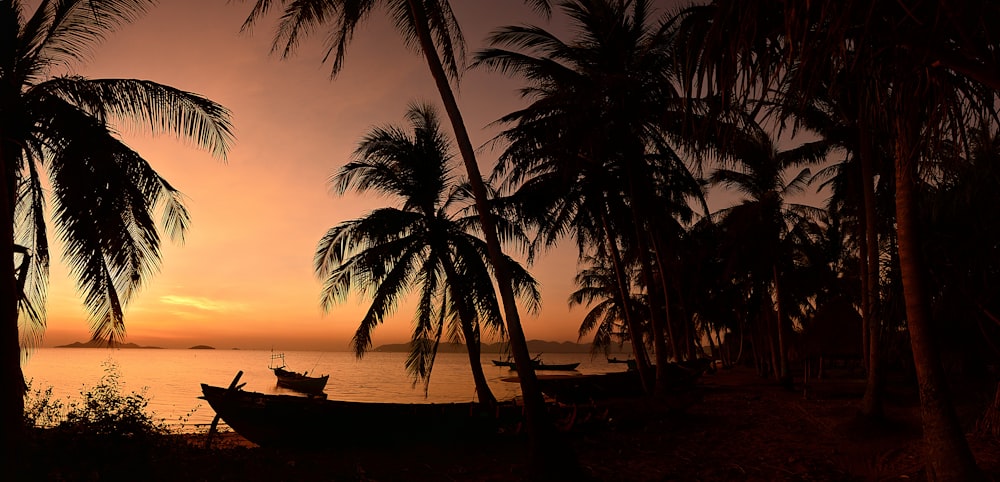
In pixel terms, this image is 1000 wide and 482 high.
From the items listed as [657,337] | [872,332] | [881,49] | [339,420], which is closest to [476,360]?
[339,420]

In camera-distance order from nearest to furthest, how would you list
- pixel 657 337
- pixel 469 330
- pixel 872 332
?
1. pixel 872 332
2. pixel 657 337
3. pixel 469 330

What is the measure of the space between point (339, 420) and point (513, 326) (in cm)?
527

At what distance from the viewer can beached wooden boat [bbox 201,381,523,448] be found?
11.3 metres

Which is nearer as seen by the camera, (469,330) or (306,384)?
(469,330)

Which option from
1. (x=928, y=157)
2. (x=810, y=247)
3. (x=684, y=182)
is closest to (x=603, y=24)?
(x=684, y=182)

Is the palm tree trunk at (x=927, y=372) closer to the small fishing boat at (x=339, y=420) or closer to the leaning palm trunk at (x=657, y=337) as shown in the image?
the leaning palm trunk at (x=657, y=337)

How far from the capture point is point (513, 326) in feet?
28.0

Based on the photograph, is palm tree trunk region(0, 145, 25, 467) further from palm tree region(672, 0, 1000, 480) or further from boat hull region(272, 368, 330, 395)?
boat hull region(272, 368, 330, 395)

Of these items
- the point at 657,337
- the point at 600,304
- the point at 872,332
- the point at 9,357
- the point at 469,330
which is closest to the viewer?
the point at 9,357

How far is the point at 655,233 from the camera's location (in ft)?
52.6

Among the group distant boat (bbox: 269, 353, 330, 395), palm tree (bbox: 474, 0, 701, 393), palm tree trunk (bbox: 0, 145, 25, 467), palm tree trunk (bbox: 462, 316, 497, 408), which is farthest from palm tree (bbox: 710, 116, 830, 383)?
distant boat (bbox: 269, 353, 330, 395)

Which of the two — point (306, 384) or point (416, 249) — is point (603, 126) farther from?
point (306, 384)

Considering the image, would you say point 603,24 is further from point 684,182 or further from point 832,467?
point 832,467

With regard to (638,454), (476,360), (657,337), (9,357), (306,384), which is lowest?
(306,384)
